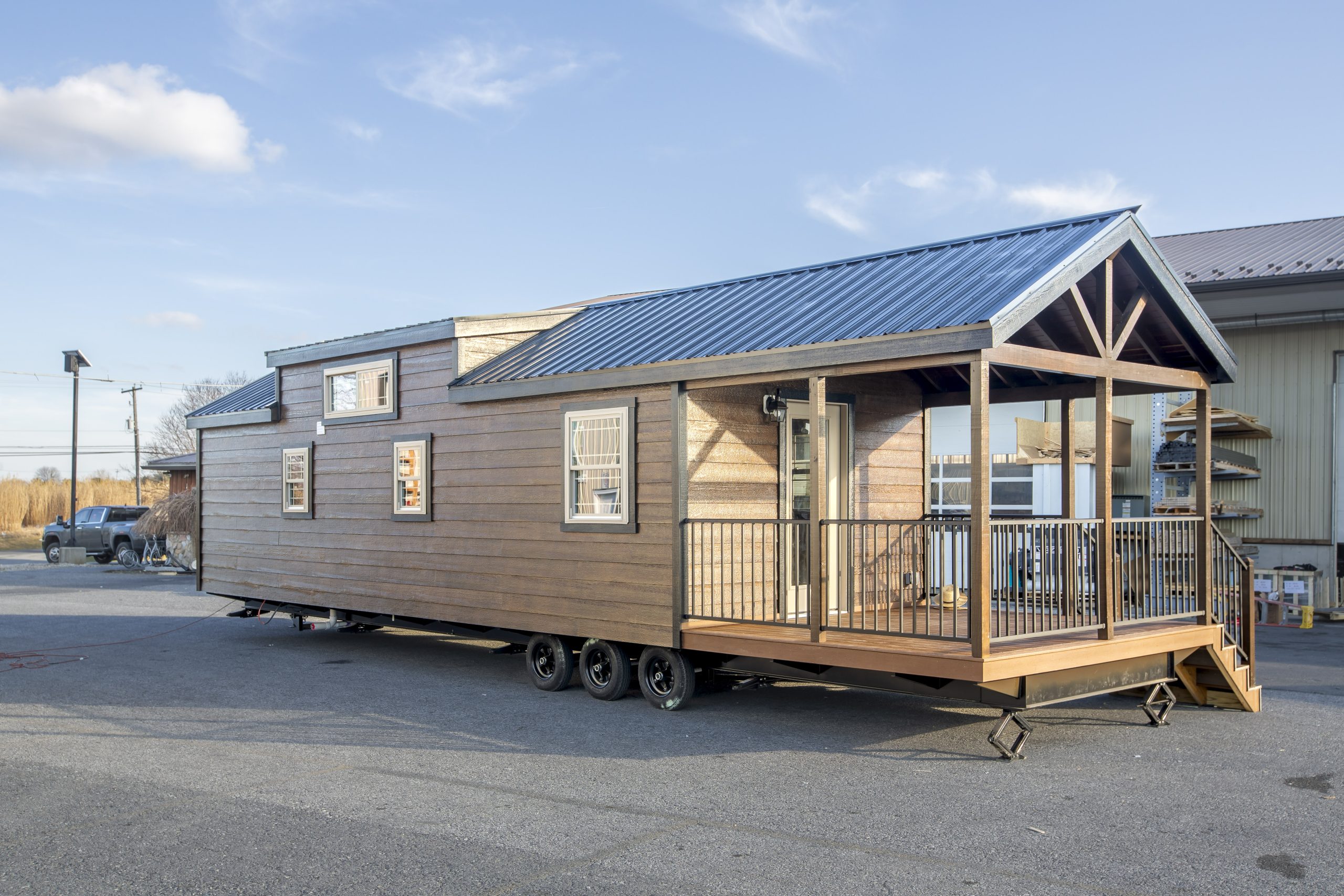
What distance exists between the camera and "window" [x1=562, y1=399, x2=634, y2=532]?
9.84 m

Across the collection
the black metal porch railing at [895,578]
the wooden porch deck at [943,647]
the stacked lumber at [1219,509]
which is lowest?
the wooden porch deck at [943,647]

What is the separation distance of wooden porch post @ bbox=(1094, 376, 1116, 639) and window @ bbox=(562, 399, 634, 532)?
3858 mm

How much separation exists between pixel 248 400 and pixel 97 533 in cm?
1970

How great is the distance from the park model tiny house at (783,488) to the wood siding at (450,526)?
0.11 ft

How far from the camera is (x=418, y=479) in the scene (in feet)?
39.5

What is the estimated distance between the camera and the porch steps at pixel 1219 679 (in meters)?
9.29

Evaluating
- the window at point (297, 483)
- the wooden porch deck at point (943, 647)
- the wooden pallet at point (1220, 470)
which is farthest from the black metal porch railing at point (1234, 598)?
the window at point (297, 483)

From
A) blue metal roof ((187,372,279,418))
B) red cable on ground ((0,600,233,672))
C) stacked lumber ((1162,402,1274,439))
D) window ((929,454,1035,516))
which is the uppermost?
blue metal roof ((187,372,279,418))

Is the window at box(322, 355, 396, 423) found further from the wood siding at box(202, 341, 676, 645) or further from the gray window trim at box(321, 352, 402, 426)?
the wood siding at box(202, 341, 676, 645)

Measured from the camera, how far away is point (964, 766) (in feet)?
24.4

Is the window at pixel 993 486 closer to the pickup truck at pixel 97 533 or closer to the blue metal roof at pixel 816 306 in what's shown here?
the blue metal roof at pixel 816 306

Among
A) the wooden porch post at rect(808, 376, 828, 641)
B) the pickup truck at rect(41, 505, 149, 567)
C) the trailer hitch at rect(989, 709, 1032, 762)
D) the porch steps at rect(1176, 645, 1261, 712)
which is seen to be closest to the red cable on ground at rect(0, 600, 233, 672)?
the wooden porch post at rect(808, 376, 828, 641)

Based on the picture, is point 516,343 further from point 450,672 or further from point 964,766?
point 964,766

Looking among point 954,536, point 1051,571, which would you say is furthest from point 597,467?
point 1051,571
